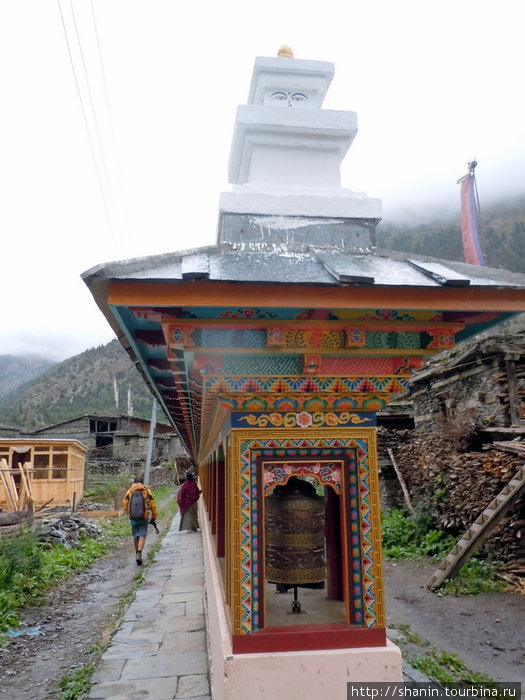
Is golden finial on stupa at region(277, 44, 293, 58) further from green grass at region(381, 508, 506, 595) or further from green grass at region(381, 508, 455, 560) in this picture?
green grass at region(381, 508, 455, 560)

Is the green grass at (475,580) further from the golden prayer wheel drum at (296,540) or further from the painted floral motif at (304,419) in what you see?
the painted floral motif at (304,419)

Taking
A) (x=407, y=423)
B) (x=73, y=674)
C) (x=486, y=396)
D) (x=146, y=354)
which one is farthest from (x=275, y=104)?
(x=407, y=423)

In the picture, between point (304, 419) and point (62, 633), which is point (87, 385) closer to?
point (62, 633)

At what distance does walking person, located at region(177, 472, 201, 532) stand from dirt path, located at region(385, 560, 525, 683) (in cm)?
624

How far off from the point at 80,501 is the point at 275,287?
80.6 feet

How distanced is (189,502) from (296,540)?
1239 centimetres

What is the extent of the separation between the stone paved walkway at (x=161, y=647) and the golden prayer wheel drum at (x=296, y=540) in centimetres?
205

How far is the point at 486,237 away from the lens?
71750 millimetres

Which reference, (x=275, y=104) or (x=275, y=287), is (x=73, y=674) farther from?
(x=275, y=104)

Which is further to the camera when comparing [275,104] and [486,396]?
[486,396]

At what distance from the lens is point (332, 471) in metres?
3.93

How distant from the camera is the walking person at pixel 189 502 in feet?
49.8

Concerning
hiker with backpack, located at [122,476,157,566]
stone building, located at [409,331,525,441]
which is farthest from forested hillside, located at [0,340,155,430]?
hiker with backpack, located at [122,476,157,566]

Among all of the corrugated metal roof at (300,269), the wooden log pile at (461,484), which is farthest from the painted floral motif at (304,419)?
the wooden log pile at (461,484)
